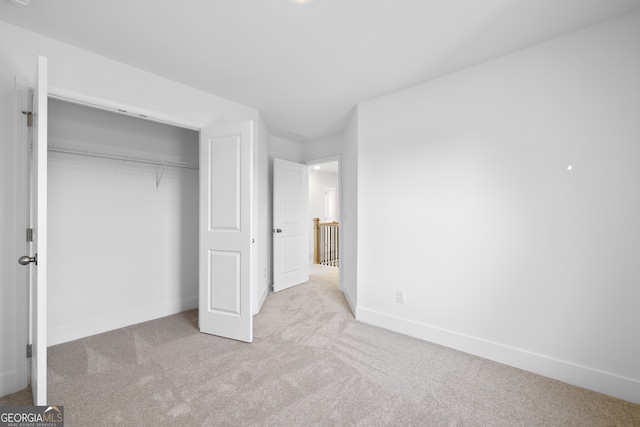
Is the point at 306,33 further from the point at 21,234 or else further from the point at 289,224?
the point at 289,224

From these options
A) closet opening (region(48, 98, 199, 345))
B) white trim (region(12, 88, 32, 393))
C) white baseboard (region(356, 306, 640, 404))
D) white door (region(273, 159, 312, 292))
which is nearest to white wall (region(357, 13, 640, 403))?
white baseboard (region(356, 306, 640, 404))

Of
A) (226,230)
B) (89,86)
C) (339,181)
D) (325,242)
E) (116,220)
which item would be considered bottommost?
(325,242)

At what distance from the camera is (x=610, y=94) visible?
1761 mm

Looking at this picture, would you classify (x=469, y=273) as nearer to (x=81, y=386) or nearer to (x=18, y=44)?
(x=81, y=386)

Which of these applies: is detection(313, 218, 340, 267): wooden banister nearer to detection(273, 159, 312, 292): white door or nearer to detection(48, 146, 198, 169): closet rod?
detection(273, 159, 312, 292): white door

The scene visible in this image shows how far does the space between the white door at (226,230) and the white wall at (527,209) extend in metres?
1.48

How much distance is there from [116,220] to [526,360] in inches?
157

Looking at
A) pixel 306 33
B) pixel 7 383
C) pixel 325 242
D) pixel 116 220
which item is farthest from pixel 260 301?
pixel 325 242

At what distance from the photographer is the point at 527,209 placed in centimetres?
204

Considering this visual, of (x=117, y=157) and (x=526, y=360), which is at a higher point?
(x=117, y=157)

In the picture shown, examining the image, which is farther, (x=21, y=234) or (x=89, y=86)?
(x=89, y=86)

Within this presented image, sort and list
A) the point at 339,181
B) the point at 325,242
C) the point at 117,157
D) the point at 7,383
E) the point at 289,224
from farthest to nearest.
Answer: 1. the point at 325,242
2. the point at 289,224
3. the point at 339,181
4. the point at 117,157
5. the point at 7,383

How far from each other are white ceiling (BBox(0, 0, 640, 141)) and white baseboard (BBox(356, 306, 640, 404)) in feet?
7.94

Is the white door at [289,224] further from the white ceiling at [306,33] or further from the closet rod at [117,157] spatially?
the white ceiling at [306,33]
